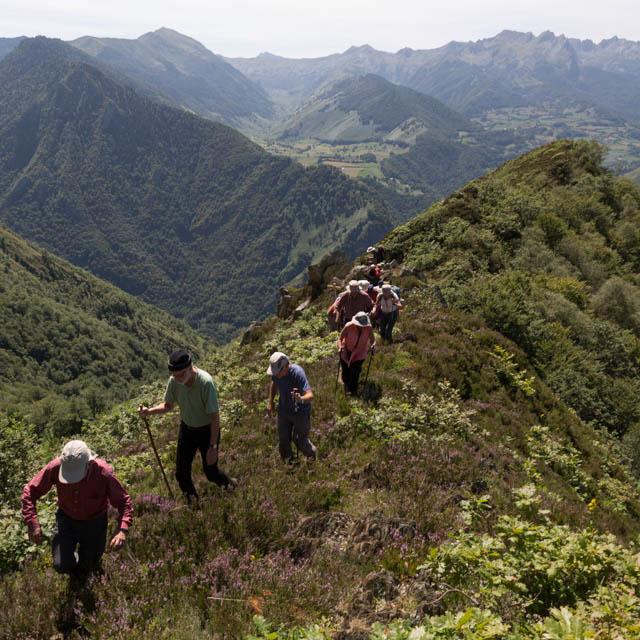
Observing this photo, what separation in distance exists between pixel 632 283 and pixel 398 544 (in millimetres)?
30739

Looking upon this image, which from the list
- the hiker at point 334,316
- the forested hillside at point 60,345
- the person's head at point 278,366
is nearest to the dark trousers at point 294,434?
the person's head at point 278,366

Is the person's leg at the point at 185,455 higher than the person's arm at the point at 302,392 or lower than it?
lower

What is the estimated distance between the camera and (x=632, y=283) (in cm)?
2958

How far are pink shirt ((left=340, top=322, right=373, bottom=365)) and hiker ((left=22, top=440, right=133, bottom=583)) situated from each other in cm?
601

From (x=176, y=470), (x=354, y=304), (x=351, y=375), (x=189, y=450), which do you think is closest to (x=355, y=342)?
(x=351, y=375)

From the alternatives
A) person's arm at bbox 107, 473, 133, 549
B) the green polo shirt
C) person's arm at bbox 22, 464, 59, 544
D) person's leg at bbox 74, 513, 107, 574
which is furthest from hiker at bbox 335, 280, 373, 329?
person's arm at bbox 22, 464, 59, 544

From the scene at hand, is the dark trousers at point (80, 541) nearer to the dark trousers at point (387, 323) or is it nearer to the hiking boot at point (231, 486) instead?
the hiking boot at point (231, 486)

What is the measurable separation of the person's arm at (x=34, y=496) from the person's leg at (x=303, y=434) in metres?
3.73

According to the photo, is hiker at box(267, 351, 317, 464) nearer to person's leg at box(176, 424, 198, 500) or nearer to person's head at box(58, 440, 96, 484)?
person's leg at box(176, 424, 198, 500)

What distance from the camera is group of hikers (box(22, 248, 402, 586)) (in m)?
5.08

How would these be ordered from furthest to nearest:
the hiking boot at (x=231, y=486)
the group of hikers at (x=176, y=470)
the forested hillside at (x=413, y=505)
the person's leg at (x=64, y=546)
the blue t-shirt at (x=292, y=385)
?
the blue t-shirt at (x=292, y=385)
the hiking boot at (x=231, y=486)
the group of hikers at (x=176, y=470)
the person's leg at (x=64, y=546)
the forested hillside at (x=413, y=505)

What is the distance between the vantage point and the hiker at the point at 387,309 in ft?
43.6

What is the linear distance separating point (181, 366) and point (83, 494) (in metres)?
1.84

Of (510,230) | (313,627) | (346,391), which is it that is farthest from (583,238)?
(313,627)
